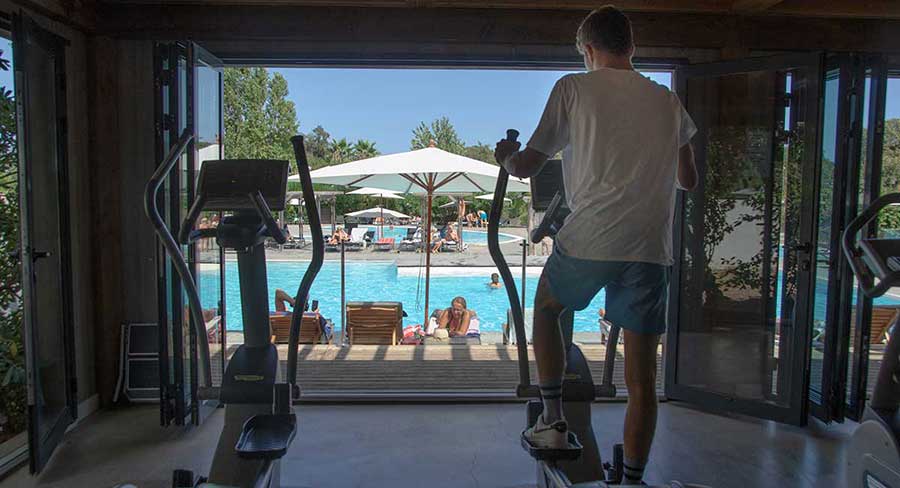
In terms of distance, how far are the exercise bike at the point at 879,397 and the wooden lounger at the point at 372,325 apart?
15.2ft

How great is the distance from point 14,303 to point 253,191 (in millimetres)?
1868

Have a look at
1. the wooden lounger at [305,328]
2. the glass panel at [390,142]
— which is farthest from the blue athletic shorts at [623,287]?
the glass panel at [390,142]

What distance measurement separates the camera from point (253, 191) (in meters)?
2.35

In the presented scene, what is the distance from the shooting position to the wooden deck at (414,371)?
402cm

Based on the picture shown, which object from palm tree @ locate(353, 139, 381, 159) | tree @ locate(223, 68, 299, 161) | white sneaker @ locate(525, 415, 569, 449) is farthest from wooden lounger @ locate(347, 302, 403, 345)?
palm tree @ locate(353, 139, 381, 159)

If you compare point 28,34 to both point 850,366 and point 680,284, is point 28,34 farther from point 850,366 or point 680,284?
point 850,366

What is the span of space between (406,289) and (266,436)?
10952mm

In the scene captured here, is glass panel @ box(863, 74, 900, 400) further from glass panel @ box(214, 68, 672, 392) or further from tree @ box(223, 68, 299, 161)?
tree @ box(223, 68, 299, 161)

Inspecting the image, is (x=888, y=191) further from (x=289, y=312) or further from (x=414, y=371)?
(x=289, y=312)

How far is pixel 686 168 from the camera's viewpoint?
2.00 meters

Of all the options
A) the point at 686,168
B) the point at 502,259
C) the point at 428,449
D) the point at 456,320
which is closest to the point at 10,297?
the point at 428,449

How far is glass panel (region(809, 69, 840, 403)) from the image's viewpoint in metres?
3.46

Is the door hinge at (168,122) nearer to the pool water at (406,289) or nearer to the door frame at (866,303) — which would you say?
the door frame at (866,303)

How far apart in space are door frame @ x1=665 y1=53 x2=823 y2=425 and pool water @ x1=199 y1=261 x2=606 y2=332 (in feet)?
25.0
